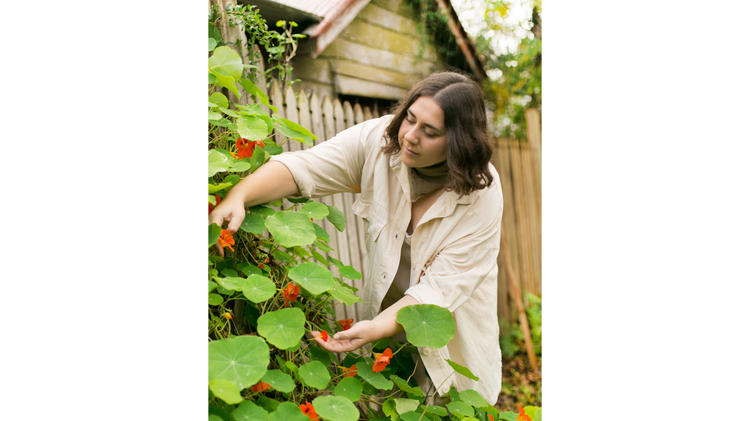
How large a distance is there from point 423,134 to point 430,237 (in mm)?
349

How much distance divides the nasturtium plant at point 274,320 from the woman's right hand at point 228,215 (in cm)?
2

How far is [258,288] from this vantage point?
0.93 metres

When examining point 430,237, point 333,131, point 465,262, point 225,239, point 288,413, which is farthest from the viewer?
point 333,131

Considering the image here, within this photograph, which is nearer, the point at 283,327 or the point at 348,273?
the point at 283,327

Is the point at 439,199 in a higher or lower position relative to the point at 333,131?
lower

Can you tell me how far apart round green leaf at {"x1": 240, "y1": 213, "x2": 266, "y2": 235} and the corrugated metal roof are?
4.68 ft

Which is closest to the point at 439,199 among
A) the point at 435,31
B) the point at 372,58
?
the point at 372,58

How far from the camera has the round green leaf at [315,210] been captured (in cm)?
126

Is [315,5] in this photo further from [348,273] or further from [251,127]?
[348,273]

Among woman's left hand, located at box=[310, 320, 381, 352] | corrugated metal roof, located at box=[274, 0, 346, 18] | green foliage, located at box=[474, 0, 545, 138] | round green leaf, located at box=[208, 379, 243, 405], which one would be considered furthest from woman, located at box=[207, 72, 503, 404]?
green foliage, located at box=[474, 0, 545, 138]

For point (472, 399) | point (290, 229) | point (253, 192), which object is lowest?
point (472, 399)
